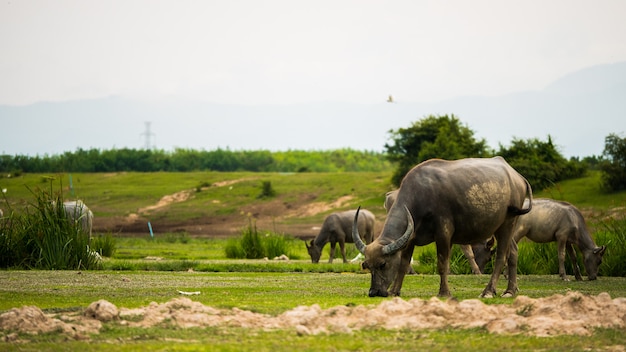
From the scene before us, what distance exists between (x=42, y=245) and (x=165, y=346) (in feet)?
49.5

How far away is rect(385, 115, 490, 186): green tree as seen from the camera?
64.7 m

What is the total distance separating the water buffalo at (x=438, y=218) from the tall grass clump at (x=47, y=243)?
34.1ft

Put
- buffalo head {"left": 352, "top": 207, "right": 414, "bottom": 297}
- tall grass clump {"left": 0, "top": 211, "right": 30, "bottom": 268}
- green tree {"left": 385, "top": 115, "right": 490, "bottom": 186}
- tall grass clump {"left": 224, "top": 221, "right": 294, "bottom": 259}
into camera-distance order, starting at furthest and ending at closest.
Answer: green tree {"left": 385, "top": 115, "right": 490, "bottom": 186} → tall grass clump {"left": 224, "top": 221, "right": 294, "bottom": 259} → tall grass clump {"left": 0, "top": 211, "right": 30, "bottom": 268} → buffalo head {"left": 352, "top": 207, "right": 414, "bottom": 297}

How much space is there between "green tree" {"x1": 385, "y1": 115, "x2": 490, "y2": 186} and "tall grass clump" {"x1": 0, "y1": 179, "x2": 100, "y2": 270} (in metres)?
41.3

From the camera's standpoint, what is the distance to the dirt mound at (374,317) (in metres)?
10.8

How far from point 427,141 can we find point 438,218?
53263 mm

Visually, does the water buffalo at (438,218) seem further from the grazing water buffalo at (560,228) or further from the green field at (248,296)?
the grazing water buffalo at (560,228)

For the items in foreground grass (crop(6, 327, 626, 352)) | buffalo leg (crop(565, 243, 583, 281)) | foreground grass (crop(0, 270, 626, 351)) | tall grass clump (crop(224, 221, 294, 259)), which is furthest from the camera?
tall grass clump (crop(224, 221, 294, 259))

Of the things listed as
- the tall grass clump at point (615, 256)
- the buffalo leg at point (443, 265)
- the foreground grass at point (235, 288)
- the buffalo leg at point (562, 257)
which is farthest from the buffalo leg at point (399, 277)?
the tall grass clump at point (615, 256)

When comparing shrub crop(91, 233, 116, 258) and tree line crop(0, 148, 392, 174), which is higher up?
tree line crop(0, 148, 392, 174)

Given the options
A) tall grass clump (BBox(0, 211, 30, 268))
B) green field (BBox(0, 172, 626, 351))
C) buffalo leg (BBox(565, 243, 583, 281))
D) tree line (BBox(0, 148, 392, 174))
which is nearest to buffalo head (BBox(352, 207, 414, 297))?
green field (BBox(0, 172, 626, 351))

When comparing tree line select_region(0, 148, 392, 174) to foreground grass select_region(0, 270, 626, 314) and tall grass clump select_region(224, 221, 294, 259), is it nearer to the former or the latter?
tall grass clump select_region(224, 221, 294, 259)

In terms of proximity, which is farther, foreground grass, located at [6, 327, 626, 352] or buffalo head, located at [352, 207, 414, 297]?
buffalo head, located at [352, 207, 414, 297]

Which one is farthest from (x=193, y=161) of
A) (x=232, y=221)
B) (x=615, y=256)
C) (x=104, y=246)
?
(x=615, y=256)
